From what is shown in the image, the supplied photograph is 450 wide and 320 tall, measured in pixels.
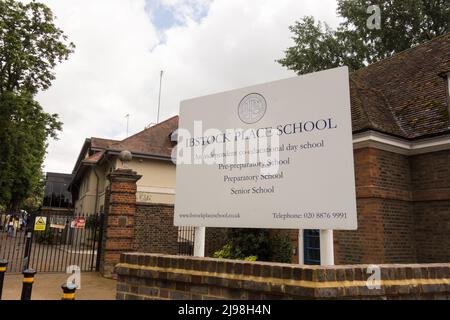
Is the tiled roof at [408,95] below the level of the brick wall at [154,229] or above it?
above

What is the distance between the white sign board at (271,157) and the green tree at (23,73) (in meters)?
16.7

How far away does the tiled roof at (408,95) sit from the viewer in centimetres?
940

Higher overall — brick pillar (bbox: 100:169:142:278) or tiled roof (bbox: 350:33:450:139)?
tiled roof (bbox: 350:33:450:139)

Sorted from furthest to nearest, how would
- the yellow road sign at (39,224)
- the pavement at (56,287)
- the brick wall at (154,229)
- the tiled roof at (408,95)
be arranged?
the brick wall at (154,229) < the yellow road sign at (39,224) < the tiled roof at (408,95) < the pavement at (56,287)

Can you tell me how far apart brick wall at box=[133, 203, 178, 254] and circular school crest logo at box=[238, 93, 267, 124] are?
782cm

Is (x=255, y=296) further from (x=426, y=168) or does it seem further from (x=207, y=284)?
(x=426, y=168)

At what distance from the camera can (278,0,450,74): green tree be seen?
71.7 feet

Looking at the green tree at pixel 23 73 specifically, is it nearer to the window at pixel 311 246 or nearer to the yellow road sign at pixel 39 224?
the yellow road sign at pixel 39 224

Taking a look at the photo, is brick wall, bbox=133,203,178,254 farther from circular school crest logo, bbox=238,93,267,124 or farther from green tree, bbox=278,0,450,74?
green tree, bbox=278,0,450,74

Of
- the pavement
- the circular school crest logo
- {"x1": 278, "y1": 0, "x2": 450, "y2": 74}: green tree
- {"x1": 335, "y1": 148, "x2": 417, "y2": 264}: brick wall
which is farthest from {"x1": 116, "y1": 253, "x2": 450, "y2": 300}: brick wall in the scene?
{"x1": 278, "y1": 0, "x2": 450, "y2": 74}: green tree

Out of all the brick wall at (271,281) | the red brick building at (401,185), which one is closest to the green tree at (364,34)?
the red brick building at (401,185)

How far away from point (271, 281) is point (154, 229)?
916 centimetres
